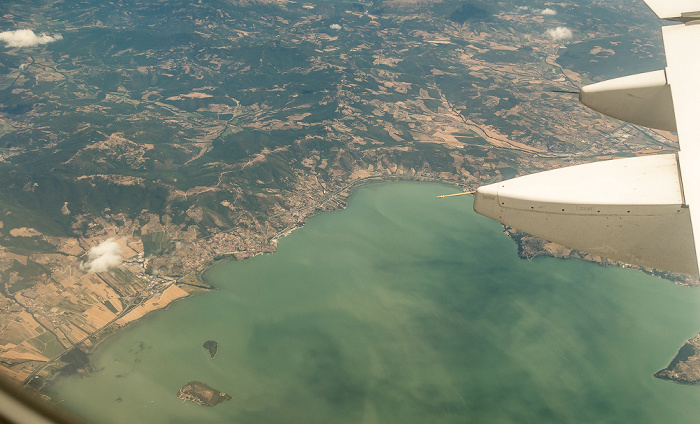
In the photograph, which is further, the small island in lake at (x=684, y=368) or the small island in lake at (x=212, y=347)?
the small island in lake at (x=212, y=347)

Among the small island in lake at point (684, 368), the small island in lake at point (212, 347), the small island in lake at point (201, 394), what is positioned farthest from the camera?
the small island in lake at point (212, 347)

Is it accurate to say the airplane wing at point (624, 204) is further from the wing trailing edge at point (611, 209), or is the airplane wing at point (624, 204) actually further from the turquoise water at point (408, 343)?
the turquoise water at point (408, 343)

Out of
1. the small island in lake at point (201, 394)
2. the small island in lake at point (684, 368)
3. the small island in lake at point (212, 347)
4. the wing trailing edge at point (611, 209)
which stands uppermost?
the wing trailing edge at point (611, 209)

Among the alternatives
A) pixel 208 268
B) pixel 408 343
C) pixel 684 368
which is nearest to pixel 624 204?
pixel 408 343

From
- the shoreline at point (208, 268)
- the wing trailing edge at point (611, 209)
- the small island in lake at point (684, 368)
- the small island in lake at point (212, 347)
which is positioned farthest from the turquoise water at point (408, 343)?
the wing trailing edge at point (611, 209)

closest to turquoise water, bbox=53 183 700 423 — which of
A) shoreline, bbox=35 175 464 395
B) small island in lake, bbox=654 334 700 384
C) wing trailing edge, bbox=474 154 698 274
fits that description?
small island in lake, bbox=654 334 700 384

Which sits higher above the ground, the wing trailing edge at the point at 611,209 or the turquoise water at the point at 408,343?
the wing trailing edge at the point at 611,209

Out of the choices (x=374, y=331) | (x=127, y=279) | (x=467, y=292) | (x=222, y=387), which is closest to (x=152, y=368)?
(x=222, y=387)

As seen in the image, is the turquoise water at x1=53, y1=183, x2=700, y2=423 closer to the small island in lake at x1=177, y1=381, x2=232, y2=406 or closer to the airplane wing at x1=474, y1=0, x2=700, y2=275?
the small island in lake at x1=177, y1=381, x2=232, y2=406

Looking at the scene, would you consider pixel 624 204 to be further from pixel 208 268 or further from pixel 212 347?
pixel 208 268

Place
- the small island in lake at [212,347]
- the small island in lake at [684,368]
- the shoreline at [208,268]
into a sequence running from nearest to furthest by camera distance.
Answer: the small island in lake at [684,368]
the shoreline at [208,268]
the small island in lake at [212,347]
